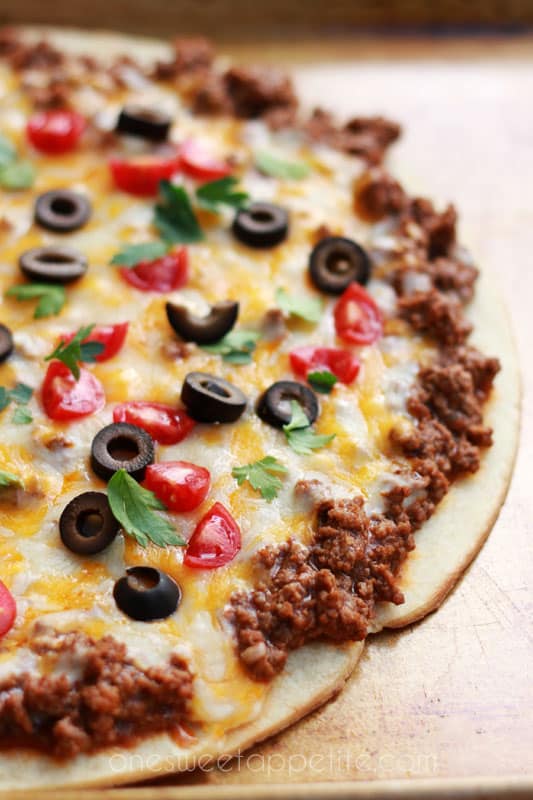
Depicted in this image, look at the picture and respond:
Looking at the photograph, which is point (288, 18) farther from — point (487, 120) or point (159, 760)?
point (159, 760)

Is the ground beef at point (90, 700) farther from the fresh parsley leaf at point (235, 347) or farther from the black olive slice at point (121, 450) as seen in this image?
the fresh parsley leaf at point (235, 347)

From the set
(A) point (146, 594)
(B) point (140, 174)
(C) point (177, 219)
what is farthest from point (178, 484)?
(B) point (140, 174)

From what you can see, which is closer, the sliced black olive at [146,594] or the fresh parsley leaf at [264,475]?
the sliced black olive at [146,594]

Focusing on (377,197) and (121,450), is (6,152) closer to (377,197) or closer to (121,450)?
(377,197)

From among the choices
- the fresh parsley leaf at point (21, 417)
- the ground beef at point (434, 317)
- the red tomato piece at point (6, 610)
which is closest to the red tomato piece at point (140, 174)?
the ground beef at point (434, 317)

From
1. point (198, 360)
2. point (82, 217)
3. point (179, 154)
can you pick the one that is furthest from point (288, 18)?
point (198, 360)

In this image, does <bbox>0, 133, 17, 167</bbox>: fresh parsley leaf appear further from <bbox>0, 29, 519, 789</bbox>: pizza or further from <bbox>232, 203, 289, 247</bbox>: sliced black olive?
<bbox>232, 203, 289, 247</bbox>: sliced black olive
